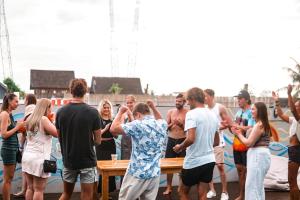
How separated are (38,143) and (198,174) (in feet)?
6.32

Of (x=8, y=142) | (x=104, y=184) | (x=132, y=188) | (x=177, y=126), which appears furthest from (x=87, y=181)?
(x=177, y=126)

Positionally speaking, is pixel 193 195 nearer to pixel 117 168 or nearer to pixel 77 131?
pixel 117 168

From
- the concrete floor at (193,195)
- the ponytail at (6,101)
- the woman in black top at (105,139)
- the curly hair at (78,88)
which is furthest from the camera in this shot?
the concrete floor at (193,195)

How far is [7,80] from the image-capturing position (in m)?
69.2

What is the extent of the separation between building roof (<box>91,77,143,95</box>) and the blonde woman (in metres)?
57.3

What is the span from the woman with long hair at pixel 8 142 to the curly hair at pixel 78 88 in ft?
4.84

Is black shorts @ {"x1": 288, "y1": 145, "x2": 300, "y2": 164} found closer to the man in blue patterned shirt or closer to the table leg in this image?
the man in blue patterned shirt

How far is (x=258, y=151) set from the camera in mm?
4590

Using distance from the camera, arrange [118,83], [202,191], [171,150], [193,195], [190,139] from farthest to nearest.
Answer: [118,83], [193,195], [171,150], [202,191], [190,139]

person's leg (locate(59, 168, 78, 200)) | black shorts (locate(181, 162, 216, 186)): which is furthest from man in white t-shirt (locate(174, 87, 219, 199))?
person's leg (locate(59, 168, 78, 200))

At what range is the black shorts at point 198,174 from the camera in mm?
4363

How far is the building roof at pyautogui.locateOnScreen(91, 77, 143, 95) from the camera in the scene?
62322 millimetres

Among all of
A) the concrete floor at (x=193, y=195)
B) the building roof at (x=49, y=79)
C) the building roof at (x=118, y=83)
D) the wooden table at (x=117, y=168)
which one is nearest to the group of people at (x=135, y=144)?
the wooden table at (x=117, y=168)

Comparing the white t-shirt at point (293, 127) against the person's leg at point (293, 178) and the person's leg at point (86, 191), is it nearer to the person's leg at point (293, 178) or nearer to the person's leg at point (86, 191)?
the person's leg at point (293, 178)
